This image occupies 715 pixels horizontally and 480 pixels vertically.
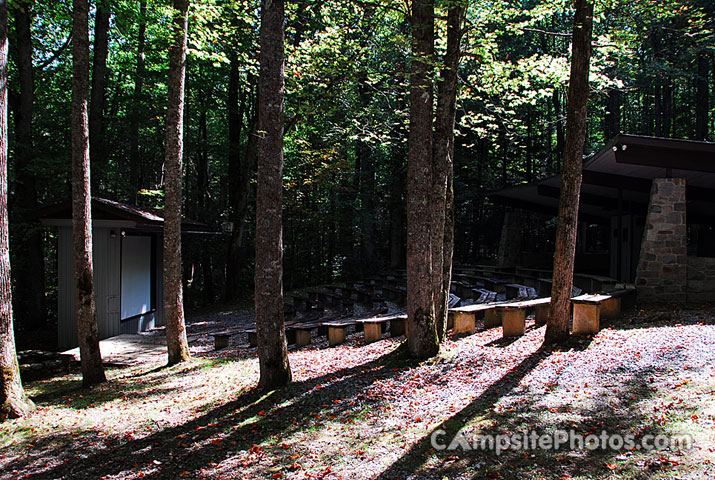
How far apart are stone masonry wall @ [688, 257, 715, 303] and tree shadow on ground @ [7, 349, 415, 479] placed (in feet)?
19.9

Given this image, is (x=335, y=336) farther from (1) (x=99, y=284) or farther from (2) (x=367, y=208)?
(2) (x=367, y=208)

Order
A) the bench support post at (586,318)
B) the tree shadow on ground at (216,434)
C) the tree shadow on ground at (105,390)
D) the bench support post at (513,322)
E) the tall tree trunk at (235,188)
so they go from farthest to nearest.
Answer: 1. the tall tree trunk at (235,188)
2. the bench support post at (513,322)
3. the bench support post at (586,318)
4. the tree shadow on ground at (105,390)
5. the tree shadow on ground at (216,434)

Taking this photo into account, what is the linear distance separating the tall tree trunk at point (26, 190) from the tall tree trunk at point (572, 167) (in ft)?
38.6

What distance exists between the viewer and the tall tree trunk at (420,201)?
615cm

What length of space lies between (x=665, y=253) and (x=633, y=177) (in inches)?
111

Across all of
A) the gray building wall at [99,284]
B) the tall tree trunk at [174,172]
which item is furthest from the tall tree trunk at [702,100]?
the gray building wall at [99,284]

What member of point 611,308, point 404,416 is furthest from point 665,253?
point 404,416

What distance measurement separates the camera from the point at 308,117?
383 inches

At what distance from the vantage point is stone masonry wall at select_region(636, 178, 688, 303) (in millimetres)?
8648

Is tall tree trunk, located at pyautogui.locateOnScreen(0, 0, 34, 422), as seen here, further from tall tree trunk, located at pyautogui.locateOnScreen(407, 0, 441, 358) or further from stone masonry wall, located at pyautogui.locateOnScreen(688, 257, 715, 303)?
stone masonry wall, located at pyautogui.locateOnScreen(688, 257, 715, 303)

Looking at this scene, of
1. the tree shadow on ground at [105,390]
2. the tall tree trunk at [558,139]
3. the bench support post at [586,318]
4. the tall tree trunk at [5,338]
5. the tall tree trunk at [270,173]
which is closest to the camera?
the tall tree trunk at [5,338]

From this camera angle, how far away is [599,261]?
1736cm

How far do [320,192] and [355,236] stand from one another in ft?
8.40

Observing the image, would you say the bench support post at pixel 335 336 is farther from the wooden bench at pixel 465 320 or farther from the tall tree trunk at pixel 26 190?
the tall tree trunk at pixel 26 190
